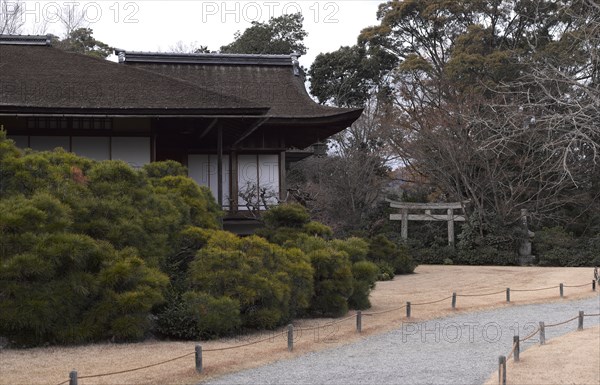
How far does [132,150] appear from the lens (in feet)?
60.5

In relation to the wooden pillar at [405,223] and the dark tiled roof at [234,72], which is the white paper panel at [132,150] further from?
the wooden pillar at [405,223]

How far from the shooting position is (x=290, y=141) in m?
22.4

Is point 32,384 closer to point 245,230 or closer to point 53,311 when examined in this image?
point 53,311

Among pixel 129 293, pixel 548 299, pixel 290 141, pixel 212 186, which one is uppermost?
pixel 290 141

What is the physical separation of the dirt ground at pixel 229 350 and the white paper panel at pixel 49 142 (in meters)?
8.23

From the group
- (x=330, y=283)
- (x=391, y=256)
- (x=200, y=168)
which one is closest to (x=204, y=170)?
(x=200, y=168)

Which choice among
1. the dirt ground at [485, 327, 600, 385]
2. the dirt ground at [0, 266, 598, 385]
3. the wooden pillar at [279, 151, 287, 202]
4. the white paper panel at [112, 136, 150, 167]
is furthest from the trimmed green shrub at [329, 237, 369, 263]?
the dirt ground at [485, 327, 600, 385]

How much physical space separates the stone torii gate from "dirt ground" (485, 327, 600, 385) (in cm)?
1980

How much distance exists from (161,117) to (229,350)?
802 centimetres

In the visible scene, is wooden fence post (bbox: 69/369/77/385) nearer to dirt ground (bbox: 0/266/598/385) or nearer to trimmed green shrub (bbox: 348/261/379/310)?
dirt ground (bbox: 0/266/598/385)

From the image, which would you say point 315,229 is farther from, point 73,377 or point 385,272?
point 73,377

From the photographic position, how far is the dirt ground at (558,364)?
8891 millimetres

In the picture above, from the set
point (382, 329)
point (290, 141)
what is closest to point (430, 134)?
point (290, 141)

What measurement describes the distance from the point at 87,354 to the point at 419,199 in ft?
88.9
